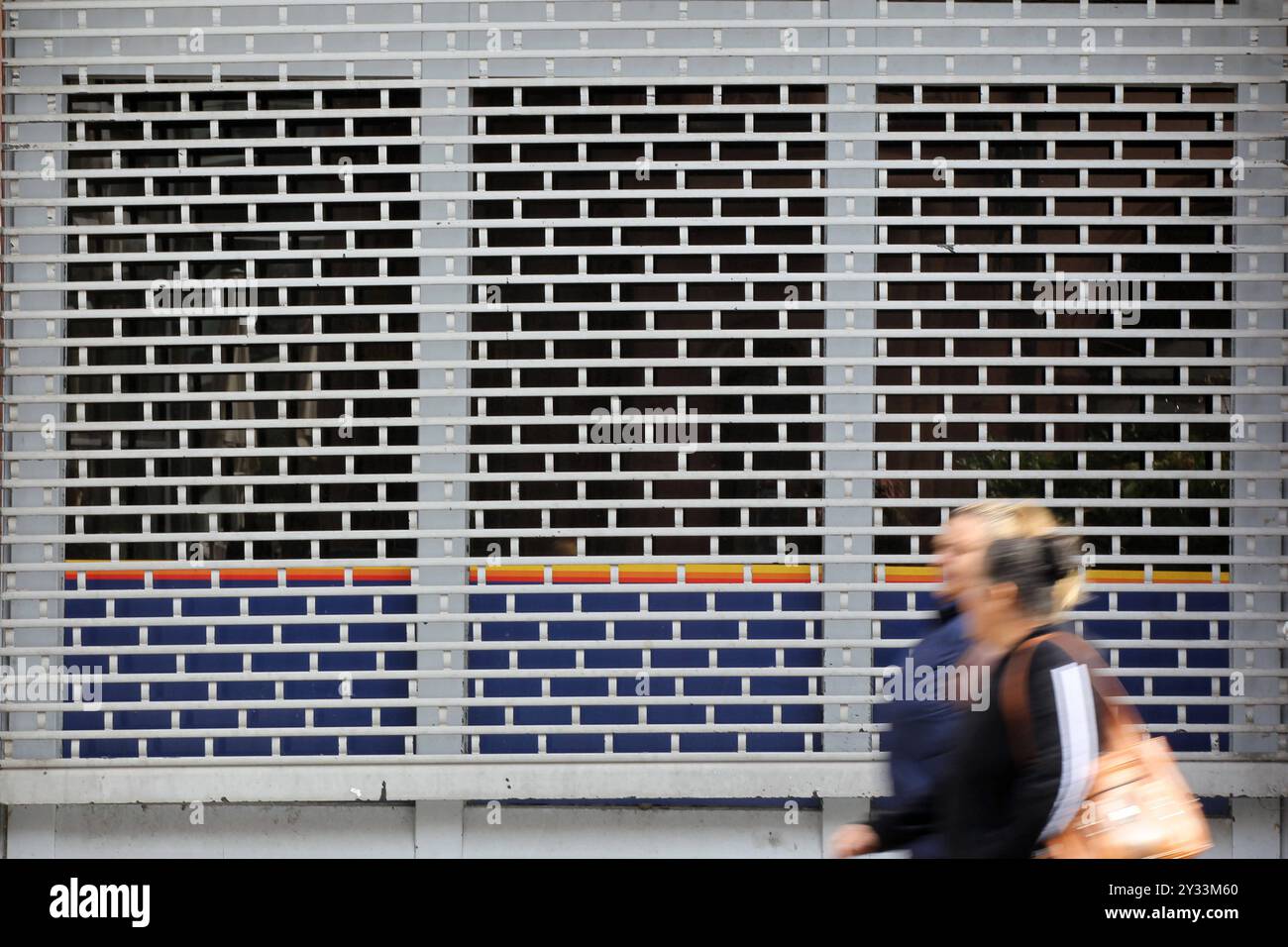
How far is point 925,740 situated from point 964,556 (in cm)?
55

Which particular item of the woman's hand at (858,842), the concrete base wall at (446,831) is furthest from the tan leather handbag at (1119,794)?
the concrete base wall at (446,831)

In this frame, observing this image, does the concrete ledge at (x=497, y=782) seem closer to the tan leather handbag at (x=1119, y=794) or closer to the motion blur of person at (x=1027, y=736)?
the motion blur of person at (x=1027, y=736)

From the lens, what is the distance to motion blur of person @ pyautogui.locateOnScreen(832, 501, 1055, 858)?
2.89m

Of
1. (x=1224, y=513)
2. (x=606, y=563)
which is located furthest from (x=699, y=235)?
(x=1224, y=513)

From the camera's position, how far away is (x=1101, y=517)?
19.7 feet

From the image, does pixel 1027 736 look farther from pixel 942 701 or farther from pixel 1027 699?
pixel 942 701

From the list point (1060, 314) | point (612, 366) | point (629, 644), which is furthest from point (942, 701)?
point (1060, 314)

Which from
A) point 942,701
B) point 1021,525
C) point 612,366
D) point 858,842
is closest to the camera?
point 942,701

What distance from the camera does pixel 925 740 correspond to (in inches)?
116

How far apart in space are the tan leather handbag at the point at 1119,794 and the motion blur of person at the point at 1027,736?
0.02 metres

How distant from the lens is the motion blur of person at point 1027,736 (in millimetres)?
2641

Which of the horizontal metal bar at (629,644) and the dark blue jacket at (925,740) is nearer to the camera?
the dark blue jacket at (925,740)

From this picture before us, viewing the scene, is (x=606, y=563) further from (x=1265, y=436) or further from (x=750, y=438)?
(x=1265, y=436)
